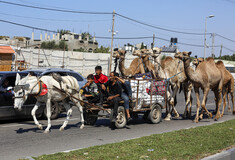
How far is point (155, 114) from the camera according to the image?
1247 cm

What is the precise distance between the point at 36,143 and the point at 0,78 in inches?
157

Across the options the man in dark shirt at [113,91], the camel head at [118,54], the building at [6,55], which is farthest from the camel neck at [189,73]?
the building at [6,55]

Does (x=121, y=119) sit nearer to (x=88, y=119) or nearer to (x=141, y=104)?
(x=141, y=104)

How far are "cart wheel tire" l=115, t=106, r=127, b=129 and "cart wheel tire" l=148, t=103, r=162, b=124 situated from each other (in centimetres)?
145

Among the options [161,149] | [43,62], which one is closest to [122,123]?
[161,149]

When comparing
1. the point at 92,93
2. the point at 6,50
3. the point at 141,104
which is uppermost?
the point at 6,50

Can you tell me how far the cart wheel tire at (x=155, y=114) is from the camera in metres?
12.1

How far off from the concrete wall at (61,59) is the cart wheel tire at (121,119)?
92.1ft

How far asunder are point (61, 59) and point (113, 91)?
31.6 metres

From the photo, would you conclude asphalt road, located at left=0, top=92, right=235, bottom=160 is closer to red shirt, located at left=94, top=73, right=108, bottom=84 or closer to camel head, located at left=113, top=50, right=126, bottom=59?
red shirt, located at left=94, top=73, right=108, bottom=84

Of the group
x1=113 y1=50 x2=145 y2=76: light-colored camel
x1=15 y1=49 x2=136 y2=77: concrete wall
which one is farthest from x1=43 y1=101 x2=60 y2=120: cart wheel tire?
x1=15 y1=49 x2=136 y2=77: concrete wall

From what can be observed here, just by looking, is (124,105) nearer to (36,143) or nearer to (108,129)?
(108,129)

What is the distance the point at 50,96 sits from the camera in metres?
10.1

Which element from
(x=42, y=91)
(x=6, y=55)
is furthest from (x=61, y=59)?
(x=42, y=91)
